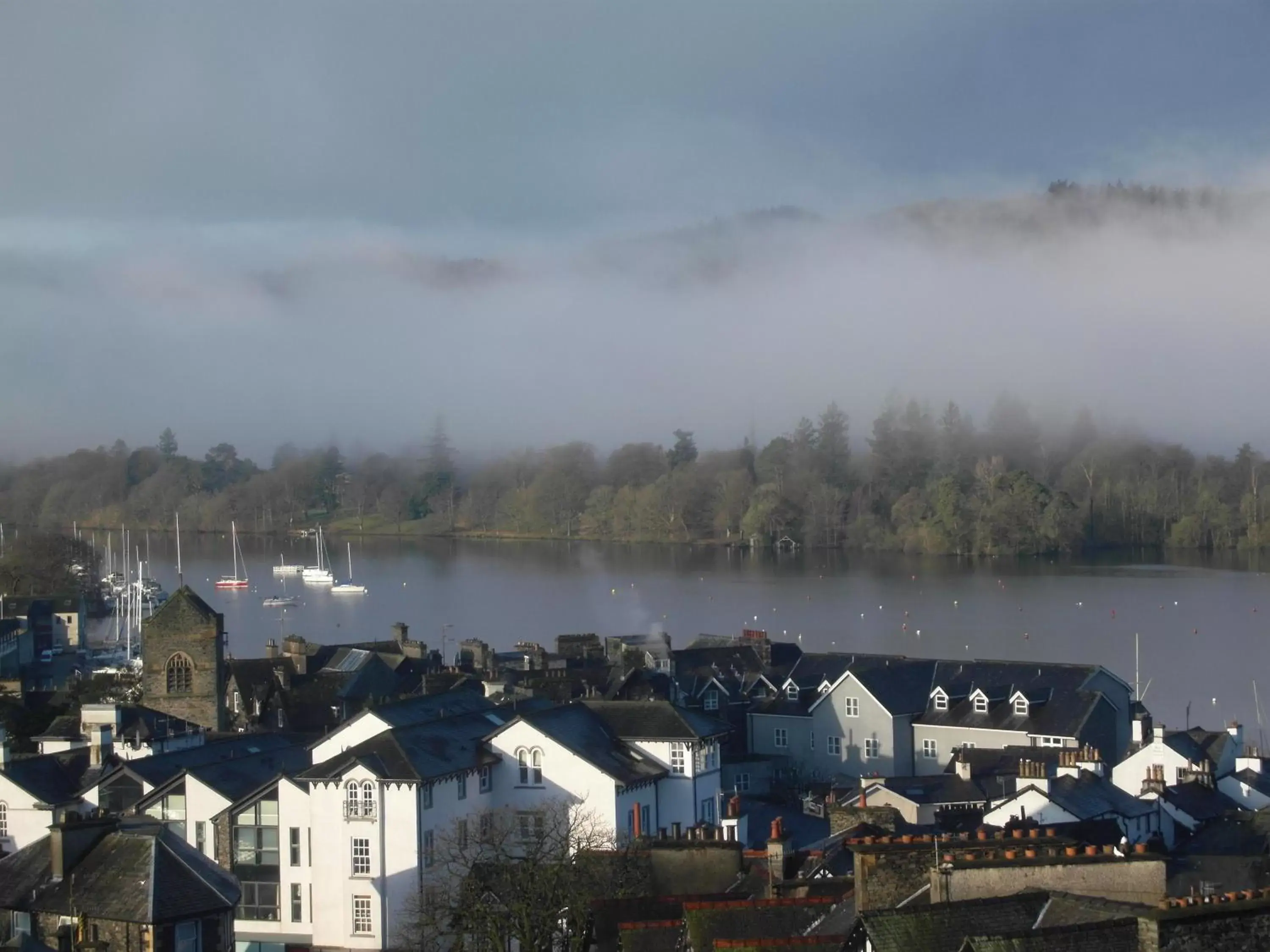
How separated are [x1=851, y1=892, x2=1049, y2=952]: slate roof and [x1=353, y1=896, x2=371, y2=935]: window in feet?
32.3

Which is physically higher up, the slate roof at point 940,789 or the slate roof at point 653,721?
the slate roof at point 653,721

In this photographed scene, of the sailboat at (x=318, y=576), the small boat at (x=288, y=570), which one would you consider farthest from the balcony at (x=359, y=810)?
the small boat at (x=288, y=570)

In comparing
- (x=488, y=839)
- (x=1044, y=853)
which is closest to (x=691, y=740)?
(x=488, y=839)

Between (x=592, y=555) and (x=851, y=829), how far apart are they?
84.2 metres

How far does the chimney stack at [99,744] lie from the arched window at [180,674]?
3833mm

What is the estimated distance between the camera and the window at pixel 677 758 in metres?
18.3

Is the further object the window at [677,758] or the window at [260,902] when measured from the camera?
the window at [677,758]

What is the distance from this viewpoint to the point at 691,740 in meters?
18.2

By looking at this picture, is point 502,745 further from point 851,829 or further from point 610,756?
point 851,829

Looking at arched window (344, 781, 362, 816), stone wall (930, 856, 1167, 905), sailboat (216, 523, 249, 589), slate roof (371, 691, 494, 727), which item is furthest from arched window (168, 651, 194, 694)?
sailboat (216, 523, 249, 589)

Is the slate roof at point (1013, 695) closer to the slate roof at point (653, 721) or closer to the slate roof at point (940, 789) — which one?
the slate roof at point (940, 789)

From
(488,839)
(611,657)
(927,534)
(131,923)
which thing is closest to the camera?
(131,923)

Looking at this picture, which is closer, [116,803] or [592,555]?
[116,803]

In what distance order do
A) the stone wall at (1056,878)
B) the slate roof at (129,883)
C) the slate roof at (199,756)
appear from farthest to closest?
the slate roof at (199,756)
the slate roof at (129,883)
the stone wall at (1056,878)
